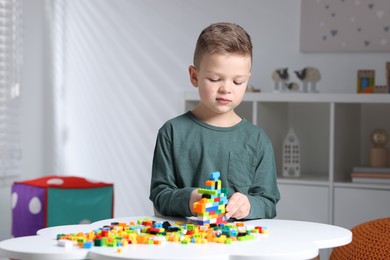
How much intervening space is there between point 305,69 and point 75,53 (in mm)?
1351

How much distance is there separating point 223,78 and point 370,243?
0.79 meters

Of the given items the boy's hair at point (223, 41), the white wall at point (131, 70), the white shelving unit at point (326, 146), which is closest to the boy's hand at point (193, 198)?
the boy's hair at point (223, 41)

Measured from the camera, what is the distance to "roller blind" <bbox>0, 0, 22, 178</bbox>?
357cm

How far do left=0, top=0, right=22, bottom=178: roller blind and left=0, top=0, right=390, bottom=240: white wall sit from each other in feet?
0.31

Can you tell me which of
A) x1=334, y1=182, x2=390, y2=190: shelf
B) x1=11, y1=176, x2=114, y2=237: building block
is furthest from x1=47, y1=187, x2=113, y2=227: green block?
x1=334, y1=182, x2=390, y2=190: shelf

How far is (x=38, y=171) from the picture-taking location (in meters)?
3.90

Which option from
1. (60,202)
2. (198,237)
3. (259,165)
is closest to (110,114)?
(60,202)

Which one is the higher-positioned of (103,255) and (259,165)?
(259,165)

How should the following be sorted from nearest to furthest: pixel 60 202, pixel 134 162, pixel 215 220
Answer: pixel 215 220, pixel 60 202, pixel 134 162

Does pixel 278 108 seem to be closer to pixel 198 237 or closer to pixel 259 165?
pixel 259 165

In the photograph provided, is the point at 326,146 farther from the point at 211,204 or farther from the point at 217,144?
the point at 211,204

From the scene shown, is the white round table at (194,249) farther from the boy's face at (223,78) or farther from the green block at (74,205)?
the green block at (74,205)

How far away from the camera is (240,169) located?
166 centimetres

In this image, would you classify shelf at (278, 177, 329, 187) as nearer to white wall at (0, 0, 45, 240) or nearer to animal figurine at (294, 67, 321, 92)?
animal figurine at (294, 67, 321, 92)
